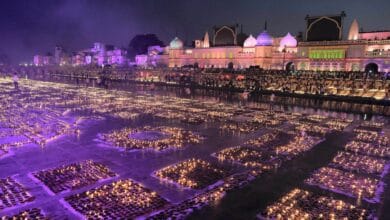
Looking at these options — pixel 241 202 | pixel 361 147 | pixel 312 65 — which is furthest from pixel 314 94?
pixel 241 202

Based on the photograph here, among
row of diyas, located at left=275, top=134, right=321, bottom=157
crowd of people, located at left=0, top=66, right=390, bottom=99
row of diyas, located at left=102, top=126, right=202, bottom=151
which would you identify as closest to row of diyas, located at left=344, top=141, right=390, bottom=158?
row of diyas, located at left=275, top=134, right=321, bottom=157

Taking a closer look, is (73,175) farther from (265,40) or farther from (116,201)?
(265,40)

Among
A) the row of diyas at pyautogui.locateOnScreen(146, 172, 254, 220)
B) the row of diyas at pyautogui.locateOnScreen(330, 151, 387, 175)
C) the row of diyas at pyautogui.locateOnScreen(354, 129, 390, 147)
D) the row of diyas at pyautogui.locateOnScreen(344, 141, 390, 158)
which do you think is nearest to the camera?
the row of diyas at pyautogui.locateOnScreen(146, 172, 254, 220)

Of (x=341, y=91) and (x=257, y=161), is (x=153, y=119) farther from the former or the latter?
(x=341, y=91)

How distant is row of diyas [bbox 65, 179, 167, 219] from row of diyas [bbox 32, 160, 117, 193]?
708 millimetres

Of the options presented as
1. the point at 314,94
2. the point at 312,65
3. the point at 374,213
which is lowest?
the point at 374,213

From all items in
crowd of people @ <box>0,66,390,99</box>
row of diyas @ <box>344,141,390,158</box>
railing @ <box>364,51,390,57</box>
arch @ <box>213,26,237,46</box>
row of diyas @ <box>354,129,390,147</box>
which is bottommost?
row of diyas @ <box>344,141,390,158</box>

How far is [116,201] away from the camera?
8609mm

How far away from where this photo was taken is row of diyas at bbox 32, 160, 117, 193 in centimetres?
961

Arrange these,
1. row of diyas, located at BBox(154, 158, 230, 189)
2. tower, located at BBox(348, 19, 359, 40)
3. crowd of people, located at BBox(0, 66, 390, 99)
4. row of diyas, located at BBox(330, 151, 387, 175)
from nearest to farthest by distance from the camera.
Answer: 1. row of diyas, located at BBox(154, 158, 230, 189)
2. row of diyas, located at BBox(330, 151, 387, 175)
3. crowd of people, located at BBox(0, 66, 390, 99)
4. tower, located at BBox(348, 19, 359, 40)

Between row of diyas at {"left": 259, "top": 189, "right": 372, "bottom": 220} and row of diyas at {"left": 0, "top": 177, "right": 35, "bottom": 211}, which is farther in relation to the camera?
row of diyas at {"left": 0, "top": 177, "right": 35, "bottom": 211}

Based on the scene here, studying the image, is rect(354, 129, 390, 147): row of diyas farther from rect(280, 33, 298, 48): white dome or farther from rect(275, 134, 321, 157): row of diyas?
rect(280, 33, 298, 48): white dome

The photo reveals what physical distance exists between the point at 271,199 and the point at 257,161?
11.1ft

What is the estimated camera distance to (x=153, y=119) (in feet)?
66.2
